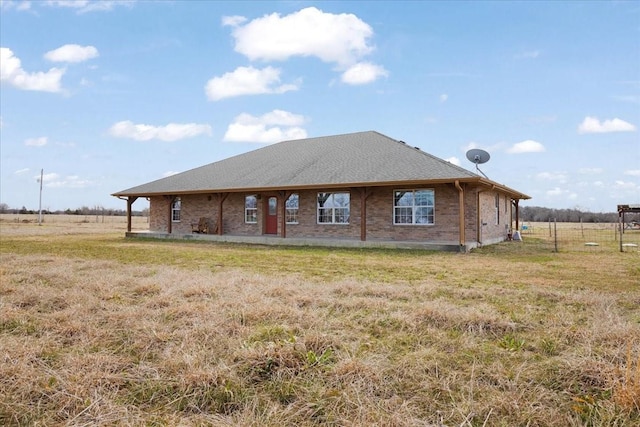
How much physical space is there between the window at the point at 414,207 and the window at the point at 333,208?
2164mm

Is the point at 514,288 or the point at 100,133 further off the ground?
the point at 100,133

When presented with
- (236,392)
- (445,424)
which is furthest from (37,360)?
(445,424)

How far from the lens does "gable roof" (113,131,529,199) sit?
1550cm

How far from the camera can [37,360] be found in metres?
3.86

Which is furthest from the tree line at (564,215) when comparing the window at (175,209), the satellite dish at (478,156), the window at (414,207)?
the window at (175,209)

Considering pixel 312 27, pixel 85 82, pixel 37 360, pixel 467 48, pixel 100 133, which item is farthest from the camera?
pixel 100 133

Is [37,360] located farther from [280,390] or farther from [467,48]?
[467,48]

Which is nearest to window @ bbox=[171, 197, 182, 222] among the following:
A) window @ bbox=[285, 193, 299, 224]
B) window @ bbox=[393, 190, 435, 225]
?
window @ bbox=[285, 193, 299, 224]

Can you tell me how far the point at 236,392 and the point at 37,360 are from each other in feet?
6.61

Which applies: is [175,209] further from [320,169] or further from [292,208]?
[320,169]

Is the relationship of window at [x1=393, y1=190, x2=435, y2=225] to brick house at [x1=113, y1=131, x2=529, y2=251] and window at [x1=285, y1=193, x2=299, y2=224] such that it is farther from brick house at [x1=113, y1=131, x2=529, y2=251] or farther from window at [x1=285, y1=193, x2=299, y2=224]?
window at [x1=285, y1=193, x2=299, y2=224]

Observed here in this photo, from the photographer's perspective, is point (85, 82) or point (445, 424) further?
Result: point (85, 82)

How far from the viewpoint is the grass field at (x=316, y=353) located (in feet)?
9.81

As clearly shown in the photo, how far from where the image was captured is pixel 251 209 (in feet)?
66.2
